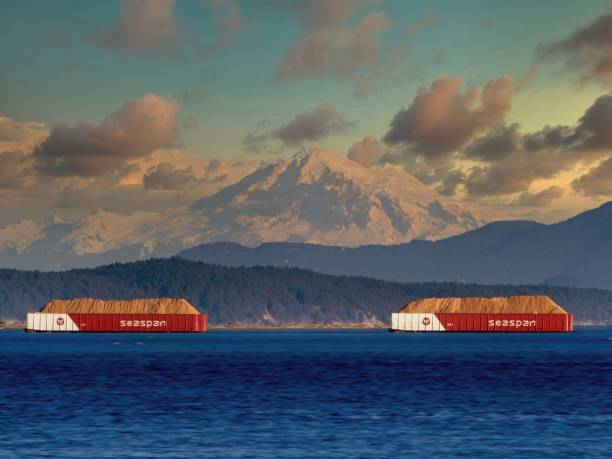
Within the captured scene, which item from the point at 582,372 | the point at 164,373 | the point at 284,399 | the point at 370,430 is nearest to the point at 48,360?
the point at 164,373

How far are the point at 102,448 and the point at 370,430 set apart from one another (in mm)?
15172

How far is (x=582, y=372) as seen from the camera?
129 metres

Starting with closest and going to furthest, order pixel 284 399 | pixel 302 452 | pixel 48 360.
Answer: pixel 302 452 → pixel 284 399 → pixel 48 360

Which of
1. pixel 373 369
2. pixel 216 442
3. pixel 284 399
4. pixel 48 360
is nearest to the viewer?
pixel 216 442

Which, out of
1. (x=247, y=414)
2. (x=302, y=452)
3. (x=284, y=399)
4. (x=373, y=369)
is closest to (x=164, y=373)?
(x=373, y=369)

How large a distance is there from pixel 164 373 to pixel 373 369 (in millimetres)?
24416

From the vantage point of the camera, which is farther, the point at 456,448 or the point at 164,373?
the point at 164,373

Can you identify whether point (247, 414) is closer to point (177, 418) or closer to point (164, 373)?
point (177, 418)

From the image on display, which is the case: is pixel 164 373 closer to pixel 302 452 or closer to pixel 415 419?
pixel 415 419

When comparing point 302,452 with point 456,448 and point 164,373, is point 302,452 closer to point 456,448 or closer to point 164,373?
point 456,448

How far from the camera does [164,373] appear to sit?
4926 inches

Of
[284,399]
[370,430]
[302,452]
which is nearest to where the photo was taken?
[302,452]

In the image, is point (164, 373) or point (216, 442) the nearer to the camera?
point (216, 442)

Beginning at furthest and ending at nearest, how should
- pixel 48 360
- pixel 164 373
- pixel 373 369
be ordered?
pixel 48 360, pixel 373 369, pixel 164 373
